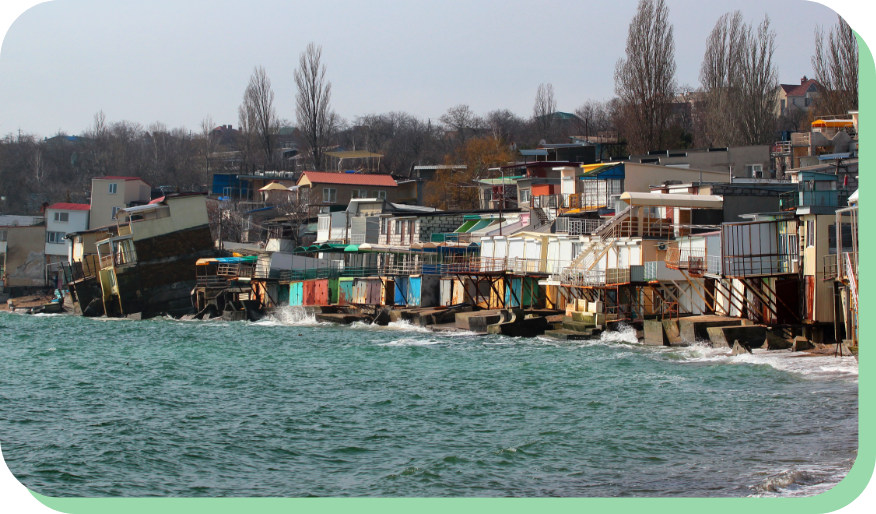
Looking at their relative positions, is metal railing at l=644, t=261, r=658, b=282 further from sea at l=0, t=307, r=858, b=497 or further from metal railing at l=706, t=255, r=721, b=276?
sea at l=0, t=307, r=858, b=497

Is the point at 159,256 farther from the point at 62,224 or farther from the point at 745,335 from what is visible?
the point at 745,335

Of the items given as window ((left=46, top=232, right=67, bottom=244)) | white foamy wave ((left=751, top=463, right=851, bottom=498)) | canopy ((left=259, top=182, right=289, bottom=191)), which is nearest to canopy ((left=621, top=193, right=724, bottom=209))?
white foamy wave ((left=751, top=463, right=851, bottom=498))

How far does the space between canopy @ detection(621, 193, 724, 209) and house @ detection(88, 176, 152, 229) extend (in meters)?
51.5

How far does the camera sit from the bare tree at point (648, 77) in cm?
5962

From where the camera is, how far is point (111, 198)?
73.9 meters

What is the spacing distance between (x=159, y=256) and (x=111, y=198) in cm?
1905

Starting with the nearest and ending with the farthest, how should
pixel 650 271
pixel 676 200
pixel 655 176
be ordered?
pixel 650 271 → pixel 676 200 → pixel 655 176

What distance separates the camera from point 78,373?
29062 millimetres

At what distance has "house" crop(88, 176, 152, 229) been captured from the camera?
241 feet

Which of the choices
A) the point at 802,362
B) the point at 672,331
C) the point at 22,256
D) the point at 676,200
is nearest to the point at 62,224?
the point at 22,256

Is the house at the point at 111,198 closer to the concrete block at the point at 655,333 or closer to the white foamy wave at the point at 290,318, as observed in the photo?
the white foamy wave at the point at 290,318

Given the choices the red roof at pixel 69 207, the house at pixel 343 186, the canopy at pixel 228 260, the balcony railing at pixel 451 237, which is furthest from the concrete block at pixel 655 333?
the red roof at pixel 69 207

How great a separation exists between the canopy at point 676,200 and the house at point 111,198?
51.5 metres

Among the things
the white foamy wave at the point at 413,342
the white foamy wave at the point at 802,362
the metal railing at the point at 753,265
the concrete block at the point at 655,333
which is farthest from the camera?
the white foamy wave at the point at 413,342
